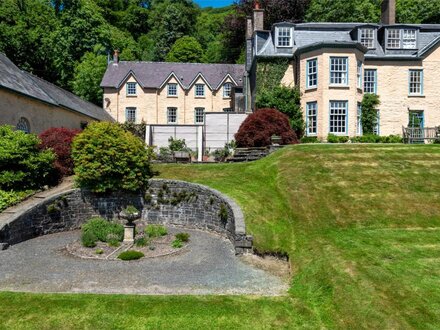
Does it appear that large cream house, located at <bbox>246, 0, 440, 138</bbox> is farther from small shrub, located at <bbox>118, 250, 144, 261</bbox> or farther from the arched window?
small shrub, located at <bbox>118, 250, 144, 261</bbox>

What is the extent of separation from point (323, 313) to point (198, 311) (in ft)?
9.81

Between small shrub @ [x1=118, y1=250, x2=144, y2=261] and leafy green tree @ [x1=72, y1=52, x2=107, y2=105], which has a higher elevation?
leafy green tree @ [x1=72, y1=52, x2=107, y2=105]

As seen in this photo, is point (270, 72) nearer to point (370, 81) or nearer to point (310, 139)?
point (310, 139)

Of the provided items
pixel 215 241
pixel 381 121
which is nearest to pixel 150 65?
pixel 381 121

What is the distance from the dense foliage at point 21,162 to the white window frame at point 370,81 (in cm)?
2569

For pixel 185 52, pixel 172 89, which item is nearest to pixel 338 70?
pixel 172 89

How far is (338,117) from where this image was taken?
2872 cm

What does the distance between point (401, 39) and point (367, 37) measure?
9.99 feet

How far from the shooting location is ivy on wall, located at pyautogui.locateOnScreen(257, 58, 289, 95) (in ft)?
103

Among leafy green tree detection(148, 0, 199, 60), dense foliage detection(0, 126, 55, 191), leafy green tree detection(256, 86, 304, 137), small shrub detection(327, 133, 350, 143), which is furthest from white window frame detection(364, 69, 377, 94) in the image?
leafy green tree detection(148, 0, 199, 60)

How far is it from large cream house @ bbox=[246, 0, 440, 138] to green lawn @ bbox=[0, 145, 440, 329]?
27.7 feet

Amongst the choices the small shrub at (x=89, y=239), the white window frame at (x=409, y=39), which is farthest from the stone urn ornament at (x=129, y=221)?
the white window frame at (x=409, y=39)

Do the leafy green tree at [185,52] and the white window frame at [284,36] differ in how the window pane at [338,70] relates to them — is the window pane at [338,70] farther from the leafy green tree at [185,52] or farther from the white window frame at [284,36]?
the leafy green tree at [185,52]

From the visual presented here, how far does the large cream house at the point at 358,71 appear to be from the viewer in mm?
28609
